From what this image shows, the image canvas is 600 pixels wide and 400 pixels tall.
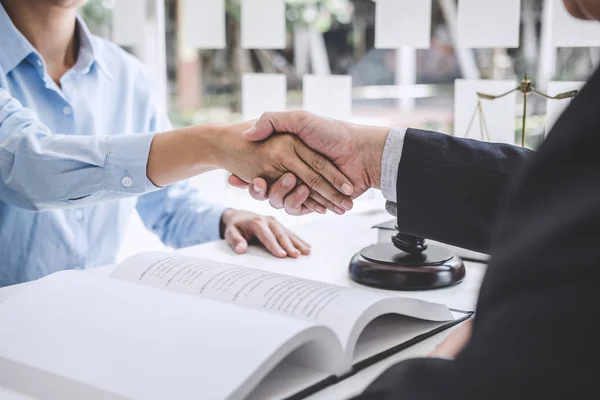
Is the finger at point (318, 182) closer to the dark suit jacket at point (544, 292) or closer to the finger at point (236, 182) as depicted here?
the finger at point (236, 182)

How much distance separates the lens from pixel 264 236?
1.49 m

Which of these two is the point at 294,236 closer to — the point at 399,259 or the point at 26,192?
the point at 399,259

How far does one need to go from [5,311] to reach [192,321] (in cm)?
30

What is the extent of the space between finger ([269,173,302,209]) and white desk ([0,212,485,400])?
0.12 metres

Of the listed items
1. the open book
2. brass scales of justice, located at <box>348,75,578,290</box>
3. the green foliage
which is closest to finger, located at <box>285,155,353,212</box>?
brass scales of justice, located at <box>348,75,578,290</box>

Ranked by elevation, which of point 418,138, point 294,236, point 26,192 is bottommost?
point 294,236

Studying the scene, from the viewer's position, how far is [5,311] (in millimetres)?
994

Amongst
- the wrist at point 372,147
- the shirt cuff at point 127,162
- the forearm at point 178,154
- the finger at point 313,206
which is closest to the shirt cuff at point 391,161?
the wrist at point 372,147

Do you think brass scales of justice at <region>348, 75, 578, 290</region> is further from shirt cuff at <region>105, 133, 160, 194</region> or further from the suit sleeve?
shirt cuff at <region>105, 133, 160, 194</region>

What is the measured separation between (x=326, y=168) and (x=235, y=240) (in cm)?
24

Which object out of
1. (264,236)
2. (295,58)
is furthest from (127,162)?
(295,58)

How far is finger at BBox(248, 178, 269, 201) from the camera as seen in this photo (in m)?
1.53

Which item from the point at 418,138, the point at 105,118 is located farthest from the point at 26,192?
the point at 418,138

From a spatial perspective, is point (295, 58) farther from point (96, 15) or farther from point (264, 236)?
point (264, 236)
